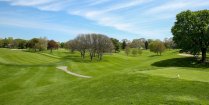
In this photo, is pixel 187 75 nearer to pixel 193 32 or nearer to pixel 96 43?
pixel 193 32

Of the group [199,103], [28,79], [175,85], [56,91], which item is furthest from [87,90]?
[28,79]

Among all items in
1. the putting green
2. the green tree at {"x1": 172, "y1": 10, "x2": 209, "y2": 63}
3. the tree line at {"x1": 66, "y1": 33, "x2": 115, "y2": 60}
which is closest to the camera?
the putting green

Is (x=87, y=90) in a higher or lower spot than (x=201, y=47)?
lower

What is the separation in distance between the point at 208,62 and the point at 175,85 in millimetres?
46633

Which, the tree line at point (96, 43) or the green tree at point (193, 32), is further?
the tree line at point (96, 43)

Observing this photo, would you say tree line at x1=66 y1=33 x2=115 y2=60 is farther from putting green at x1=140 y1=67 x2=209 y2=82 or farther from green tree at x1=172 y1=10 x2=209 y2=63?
putting green at x1=140 y1=67 x2=209 y2=82

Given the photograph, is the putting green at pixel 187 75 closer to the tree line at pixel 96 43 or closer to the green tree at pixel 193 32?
the green tree at pixel 193 32

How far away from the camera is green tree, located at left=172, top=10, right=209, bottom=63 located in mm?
58969

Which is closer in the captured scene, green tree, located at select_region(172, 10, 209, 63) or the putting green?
the putting green

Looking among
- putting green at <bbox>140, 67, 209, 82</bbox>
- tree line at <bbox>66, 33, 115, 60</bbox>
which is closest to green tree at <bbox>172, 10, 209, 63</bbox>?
putting green at <bbox>140, 67, 209, 82</bbox>

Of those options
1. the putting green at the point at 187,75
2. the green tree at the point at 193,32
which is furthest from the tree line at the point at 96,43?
the putting green at the point at 187,75

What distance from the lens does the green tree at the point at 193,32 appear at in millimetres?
58969

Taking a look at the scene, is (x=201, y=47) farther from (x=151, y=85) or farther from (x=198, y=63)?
(x=151, y=85)

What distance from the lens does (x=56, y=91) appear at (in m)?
24.4
